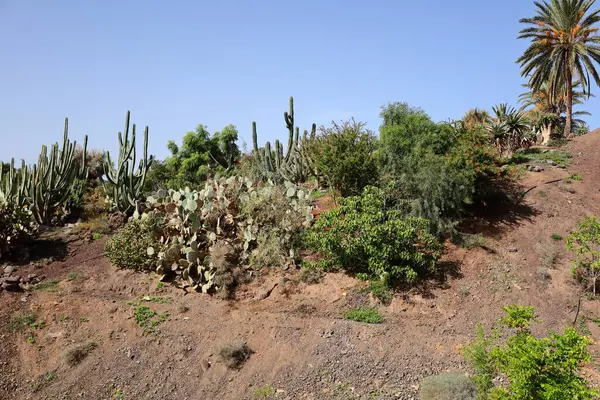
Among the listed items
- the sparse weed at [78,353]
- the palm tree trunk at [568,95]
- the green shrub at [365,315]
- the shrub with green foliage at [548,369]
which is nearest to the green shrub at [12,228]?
the sparse weed at [78,353]

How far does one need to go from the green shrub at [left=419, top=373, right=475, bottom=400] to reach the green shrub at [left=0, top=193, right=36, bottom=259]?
1188cm

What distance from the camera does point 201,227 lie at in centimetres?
1278

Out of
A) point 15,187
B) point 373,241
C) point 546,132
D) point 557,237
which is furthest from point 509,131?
point 15,187

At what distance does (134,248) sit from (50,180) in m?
5.64

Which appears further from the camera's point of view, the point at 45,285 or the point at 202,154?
the point at 202,154

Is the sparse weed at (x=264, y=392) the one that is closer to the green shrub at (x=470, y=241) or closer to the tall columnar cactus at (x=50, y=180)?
the green shrub at (x=470, y=241)

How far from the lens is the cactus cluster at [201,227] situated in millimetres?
12008

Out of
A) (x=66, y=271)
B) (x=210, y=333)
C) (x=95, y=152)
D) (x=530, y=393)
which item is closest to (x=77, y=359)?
(x=210, y=333)

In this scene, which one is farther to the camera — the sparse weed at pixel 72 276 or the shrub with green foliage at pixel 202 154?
the shrub with green foliage at pixel 202 154

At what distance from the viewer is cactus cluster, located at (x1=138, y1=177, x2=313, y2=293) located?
473 inches

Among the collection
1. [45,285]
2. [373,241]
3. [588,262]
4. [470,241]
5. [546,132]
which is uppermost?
[546,132]

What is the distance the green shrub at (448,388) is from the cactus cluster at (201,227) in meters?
5.96

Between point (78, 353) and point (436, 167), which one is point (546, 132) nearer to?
point (436, 167)

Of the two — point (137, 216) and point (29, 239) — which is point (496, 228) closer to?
point (137, 216)
